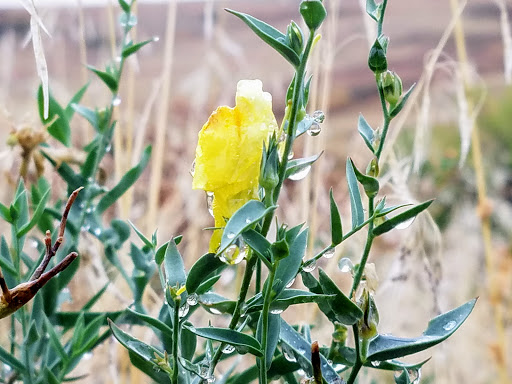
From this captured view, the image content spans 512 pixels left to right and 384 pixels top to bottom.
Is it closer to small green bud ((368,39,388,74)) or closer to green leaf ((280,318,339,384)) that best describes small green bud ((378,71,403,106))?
small green bud ((368,39,388,74))

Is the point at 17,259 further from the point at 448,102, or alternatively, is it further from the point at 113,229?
the point at 448,102

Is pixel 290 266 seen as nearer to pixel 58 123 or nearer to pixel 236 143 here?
pixel 236 143

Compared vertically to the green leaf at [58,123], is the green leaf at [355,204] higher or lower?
lower

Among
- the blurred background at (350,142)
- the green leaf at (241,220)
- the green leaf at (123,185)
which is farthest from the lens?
the blurred background at (350,142)

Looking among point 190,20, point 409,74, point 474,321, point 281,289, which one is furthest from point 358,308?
point 190,20

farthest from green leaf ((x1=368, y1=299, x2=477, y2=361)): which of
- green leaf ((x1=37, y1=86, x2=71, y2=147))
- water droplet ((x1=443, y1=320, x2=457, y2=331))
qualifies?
green leaf ((x1=37, y1=86, x2=71, y2=147))

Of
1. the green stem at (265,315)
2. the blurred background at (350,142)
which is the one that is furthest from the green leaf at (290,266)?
the blurred background at (350,142)

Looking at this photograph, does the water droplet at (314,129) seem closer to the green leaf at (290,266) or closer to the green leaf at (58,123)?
the green leaf at (290,266)
